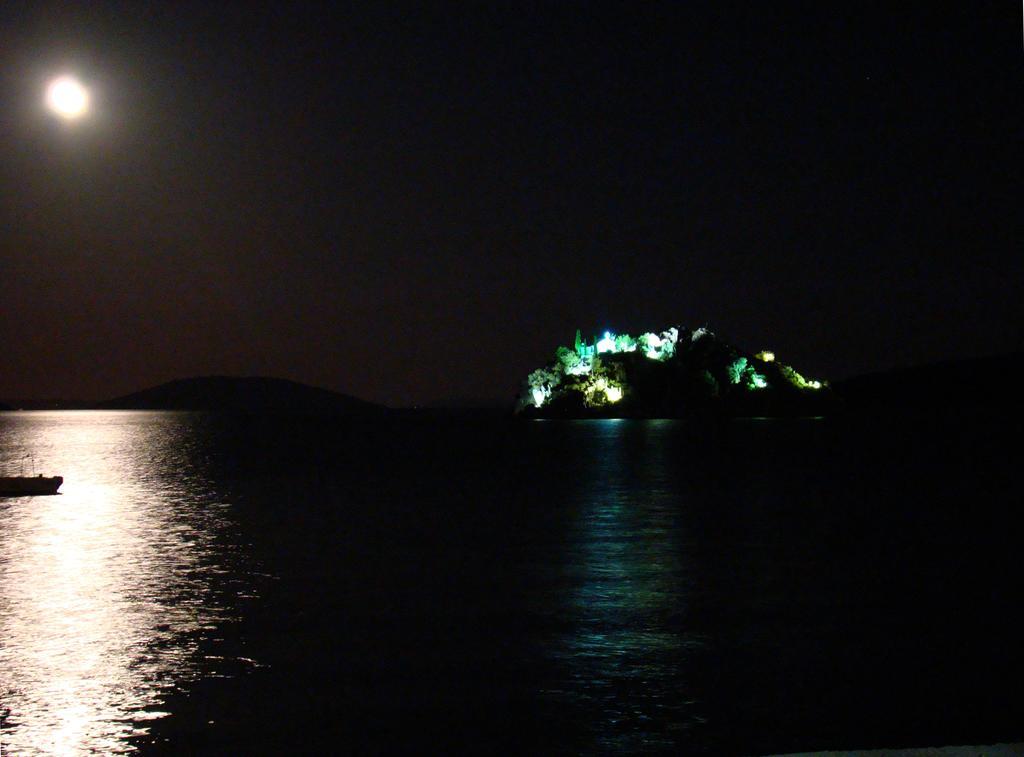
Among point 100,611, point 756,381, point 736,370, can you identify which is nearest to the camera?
point 100,611

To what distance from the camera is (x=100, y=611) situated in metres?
19.6

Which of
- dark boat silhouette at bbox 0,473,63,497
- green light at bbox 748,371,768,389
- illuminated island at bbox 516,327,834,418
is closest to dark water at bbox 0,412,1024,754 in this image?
dark boat silhouette at bbox 0,473,63,497

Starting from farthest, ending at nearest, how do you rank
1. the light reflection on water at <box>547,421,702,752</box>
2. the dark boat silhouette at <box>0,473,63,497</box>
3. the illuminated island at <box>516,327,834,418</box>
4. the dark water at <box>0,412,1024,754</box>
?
the illuminated island at <box>516,327,834,418</box> < the dark boat silhouette at <box>0,473,63,497</box> < the light reflection on water at <box>547,421,702,752</box> < the dark water at <box>0,412,1024,754</box>

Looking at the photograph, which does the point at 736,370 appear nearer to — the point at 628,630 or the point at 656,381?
the point at 656,381

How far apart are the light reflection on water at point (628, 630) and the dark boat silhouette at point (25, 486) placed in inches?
1023

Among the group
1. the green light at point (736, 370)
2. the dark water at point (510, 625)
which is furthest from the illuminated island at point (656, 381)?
the dark water at point (510, 625)

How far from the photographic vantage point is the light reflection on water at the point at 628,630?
1277 centimetres

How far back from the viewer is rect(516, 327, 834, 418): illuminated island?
18238 centimetres

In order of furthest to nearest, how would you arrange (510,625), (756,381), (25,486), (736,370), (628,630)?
(756,381) → (736,370) → (25,486) → (510,625) → (628,630)

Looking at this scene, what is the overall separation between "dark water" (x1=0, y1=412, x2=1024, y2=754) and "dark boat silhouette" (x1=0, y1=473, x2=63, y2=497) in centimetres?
267

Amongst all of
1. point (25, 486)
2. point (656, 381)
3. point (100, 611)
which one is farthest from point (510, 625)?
point (656, 381)

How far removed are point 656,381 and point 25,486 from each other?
5938 inches

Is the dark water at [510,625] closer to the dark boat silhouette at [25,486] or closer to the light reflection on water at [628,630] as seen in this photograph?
the light reflection on water at [628,630]

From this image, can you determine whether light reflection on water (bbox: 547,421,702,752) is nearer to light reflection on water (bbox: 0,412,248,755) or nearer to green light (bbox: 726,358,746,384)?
light reflection on water (bbox: 0,412,248,755)
